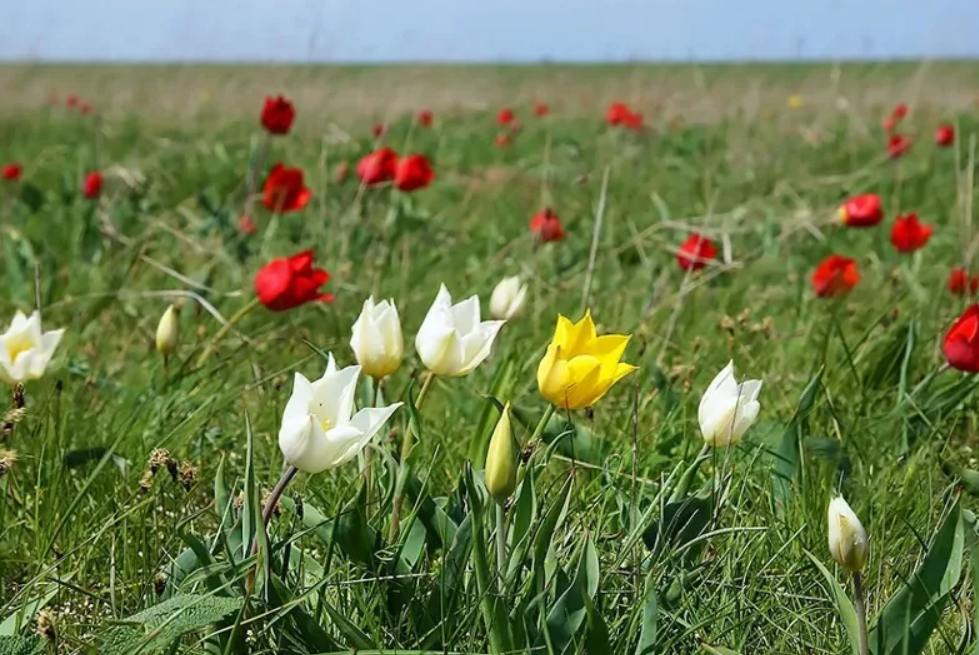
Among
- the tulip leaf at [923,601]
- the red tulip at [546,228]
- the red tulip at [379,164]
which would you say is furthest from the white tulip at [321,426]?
the red tulip at [379,164]

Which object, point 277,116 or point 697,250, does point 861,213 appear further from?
point 277,116

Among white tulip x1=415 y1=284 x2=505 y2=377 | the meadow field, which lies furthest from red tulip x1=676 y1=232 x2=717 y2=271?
white tulip x1=415 y1=284 x2=505 y2=377

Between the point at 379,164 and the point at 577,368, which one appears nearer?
the point at 577,368

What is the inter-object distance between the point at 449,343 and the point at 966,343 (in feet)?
2.41

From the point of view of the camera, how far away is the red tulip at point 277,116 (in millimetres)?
3061

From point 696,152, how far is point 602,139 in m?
1.19

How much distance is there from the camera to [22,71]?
959 cm

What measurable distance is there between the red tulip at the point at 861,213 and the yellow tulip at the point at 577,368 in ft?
5.81

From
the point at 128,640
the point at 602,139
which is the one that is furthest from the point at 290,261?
the point at 602,139

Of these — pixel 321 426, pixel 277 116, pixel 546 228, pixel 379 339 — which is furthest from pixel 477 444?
pixel 277 116

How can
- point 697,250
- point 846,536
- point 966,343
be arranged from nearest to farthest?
point 846,536
point 966,343
point 697,250

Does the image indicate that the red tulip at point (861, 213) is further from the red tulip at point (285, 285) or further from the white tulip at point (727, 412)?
the white tulip at point (727, 412)

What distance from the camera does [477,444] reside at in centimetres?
133

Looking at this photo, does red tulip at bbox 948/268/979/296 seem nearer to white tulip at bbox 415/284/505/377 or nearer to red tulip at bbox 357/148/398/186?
red tulip at bbox 357/148/398/186
